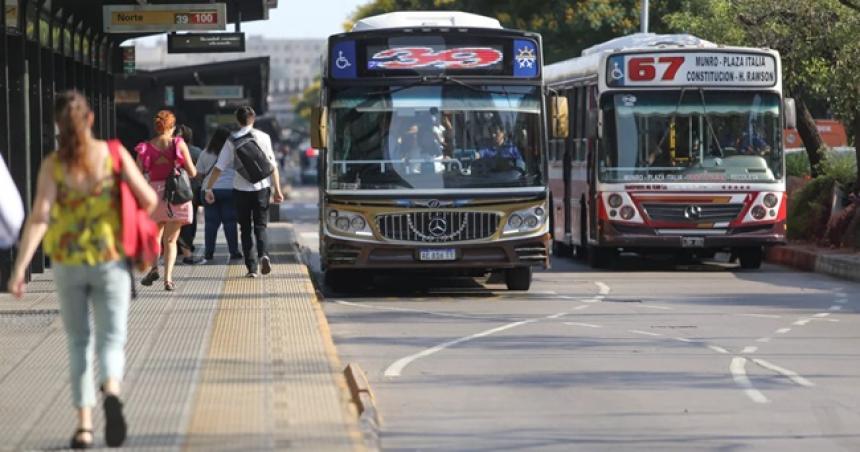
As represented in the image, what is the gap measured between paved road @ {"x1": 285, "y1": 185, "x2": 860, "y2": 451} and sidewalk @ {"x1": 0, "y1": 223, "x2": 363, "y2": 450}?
50cm

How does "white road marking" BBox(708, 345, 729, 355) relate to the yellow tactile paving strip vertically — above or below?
below

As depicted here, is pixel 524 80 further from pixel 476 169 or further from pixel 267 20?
pixel 267 20

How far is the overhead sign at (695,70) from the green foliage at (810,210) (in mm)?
4929

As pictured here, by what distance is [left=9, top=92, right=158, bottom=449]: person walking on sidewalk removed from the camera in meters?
9.01

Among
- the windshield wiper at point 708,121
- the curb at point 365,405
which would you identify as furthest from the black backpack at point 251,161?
the curb at point 365,405

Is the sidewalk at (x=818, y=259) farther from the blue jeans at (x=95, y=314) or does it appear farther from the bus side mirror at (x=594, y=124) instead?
the blue jeans at (x=95, y=314)

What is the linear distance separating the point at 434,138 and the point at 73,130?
11.4 meters

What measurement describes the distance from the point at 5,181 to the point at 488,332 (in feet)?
26.3

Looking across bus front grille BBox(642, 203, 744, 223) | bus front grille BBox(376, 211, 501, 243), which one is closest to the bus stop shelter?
bus front grille BBox(376, 211, 501, 243)

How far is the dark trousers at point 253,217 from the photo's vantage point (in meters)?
20.1

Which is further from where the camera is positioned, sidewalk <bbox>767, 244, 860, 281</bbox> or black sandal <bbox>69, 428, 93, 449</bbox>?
sidewalk <bbox>767, 244, 860, 281</bbox>

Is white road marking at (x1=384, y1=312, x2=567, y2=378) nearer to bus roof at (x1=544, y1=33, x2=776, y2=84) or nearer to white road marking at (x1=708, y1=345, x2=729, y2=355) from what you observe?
white road marking at (x1=708, y1=345, x2=729, y2=355)

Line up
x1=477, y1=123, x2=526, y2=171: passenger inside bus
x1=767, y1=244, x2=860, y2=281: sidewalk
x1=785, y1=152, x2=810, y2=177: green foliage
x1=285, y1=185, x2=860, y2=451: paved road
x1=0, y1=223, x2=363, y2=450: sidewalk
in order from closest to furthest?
x1=0, y1=223, x2=363, y2=450: sidewalk, x1=285, y1=185, x2=860, y2=451: paved road, x1=477, y1=123, x2=526, y2=171: passenger inside bus, x1=767, y1=244, x2=860, y2=281: sidewalk, x1=785, y1=152, x2=810, y2=177: green foliage

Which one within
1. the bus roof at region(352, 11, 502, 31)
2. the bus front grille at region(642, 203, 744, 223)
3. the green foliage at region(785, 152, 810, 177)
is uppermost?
the bus roof at region(352, 11, 502, 31)
